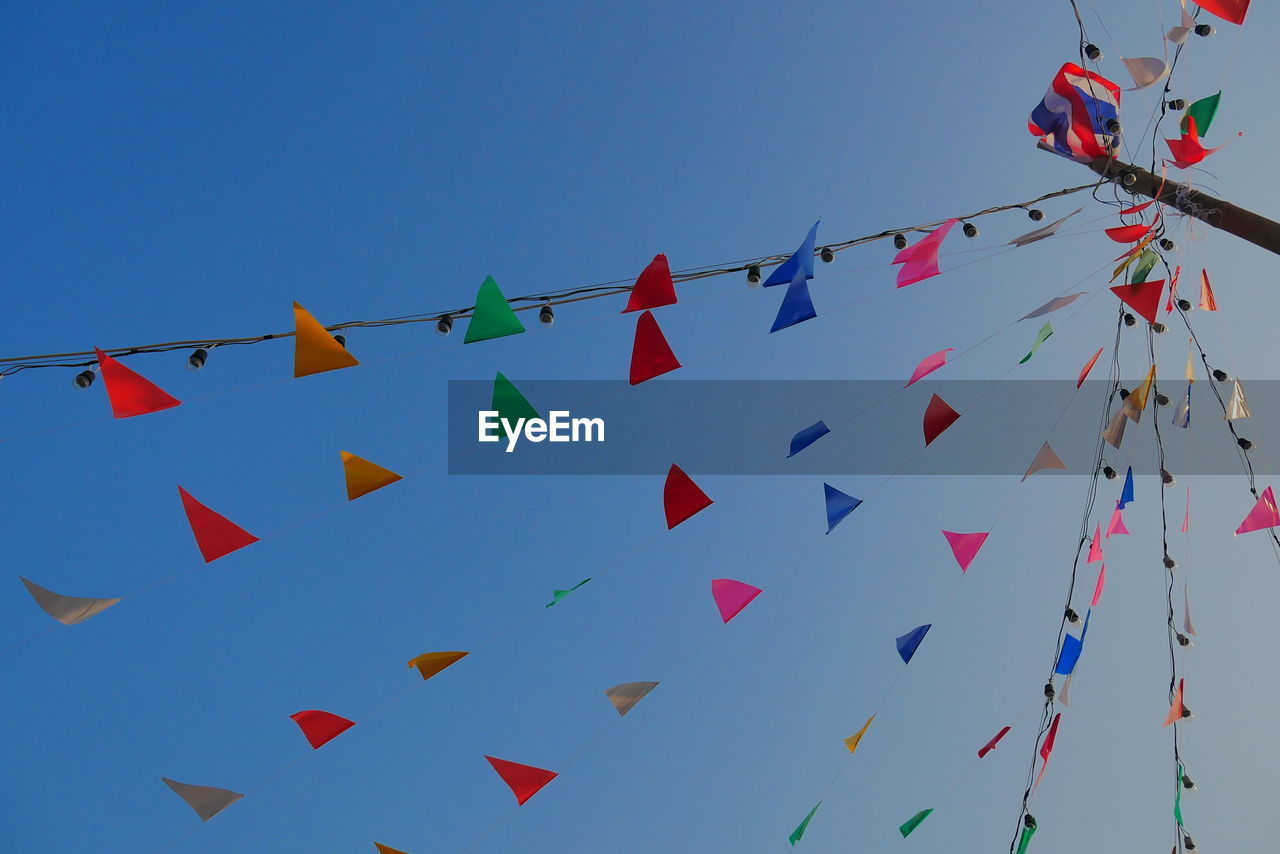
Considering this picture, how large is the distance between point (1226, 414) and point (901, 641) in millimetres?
1614

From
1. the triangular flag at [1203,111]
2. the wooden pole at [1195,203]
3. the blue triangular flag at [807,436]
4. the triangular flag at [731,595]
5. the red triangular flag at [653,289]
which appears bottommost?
the triangular flag at [731,595]

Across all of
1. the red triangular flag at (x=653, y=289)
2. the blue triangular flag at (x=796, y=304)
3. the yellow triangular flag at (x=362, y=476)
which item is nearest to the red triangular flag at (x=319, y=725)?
the yellow triangular flag at (x=362, y=476)

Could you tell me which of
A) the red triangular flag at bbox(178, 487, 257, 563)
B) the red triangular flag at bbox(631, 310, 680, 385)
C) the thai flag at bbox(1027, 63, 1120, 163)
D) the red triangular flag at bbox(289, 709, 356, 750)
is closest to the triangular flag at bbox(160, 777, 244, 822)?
the red triangular flag at bbox(289, 709, 356, 750)

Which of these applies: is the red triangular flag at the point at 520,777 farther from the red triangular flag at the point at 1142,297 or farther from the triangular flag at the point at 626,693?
the red triangular flag at the point at 1142,297

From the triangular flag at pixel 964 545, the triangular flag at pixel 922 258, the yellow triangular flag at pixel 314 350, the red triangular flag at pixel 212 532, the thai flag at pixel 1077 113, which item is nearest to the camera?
the yellow triangular flag at pixel 314 350

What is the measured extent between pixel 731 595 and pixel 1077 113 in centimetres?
217

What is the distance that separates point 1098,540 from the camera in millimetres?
3570

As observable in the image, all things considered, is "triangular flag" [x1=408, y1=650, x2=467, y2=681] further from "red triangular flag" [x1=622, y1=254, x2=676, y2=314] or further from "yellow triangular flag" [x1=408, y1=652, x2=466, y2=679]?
"red triangular flag" [x1=622, y1=254, x2=676, y2=314]

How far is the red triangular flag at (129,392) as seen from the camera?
7.72 feet

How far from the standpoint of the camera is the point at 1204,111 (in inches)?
113

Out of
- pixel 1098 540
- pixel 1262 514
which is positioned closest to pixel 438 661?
pixel 1098 540

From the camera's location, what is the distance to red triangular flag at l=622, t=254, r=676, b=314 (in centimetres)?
259

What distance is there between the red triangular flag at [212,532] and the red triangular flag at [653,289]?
1455mm

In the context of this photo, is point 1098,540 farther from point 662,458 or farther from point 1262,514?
point 662,458
